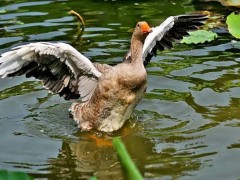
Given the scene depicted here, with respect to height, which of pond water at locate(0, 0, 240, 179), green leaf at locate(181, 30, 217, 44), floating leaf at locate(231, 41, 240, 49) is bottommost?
pond water at locate(0, 0, 240, 179)

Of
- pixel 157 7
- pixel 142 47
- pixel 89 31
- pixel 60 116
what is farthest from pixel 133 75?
pixel 157 7

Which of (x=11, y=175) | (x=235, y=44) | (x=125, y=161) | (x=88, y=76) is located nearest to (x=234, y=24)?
(x=235, y=44)

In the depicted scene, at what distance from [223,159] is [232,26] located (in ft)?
11.6

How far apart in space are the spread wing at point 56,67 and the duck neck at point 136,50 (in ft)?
1.65

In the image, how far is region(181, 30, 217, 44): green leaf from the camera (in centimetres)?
1059

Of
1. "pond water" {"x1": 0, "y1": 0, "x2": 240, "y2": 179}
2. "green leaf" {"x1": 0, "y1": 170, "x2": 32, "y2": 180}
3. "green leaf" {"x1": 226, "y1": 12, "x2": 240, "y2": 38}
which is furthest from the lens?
"green leaf" {"x1": 226, "y1": 12, "x2": 240, "y2": 38}

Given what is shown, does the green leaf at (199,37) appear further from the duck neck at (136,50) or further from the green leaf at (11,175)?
the green leaf at (11,175)

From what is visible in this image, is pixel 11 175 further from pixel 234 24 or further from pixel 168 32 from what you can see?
pixel 234 24

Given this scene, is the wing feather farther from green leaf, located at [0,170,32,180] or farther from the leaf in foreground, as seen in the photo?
the leaf in foreground

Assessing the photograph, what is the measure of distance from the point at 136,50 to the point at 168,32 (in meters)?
1.27

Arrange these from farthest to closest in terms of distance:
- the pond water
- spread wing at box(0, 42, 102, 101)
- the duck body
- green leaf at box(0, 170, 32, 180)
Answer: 1. the duck body
2. spread wing at box(0, 42, 102, 101)
3. the pond water
4. green leaf at box(0, 170, 32, 180)

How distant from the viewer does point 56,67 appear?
7828mm

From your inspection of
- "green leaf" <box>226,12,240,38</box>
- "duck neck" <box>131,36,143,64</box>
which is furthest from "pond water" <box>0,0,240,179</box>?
"duck neck" <box>131,36,143,64</box>

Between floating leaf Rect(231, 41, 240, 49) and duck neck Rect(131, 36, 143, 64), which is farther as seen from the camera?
floating leaf Rect(231, 41, 240, 49)
